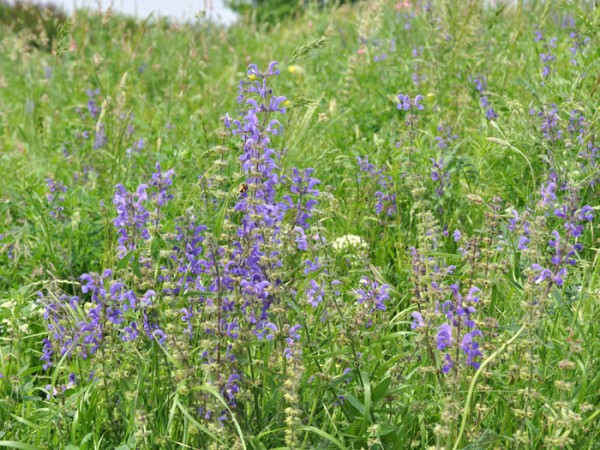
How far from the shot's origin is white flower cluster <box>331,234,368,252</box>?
349 cm

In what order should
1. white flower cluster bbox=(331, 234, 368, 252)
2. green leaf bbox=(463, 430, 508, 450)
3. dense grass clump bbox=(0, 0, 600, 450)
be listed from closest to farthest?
green leaf bbox=(463, 430, 508, 450), dense grass clump bbox=(0, 0, 600, 450), white flower cluster bbox=(331, 234, 368, 252)

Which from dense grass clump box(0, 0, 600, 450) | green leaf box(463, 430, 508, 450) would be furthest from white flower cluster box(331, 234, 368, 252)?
green leaf box(463, 430, 508, 450)

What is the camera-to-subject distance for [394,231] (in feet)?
12.7

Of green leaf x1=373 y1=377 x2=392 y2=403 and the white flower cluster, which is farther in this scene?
the white flower cluster

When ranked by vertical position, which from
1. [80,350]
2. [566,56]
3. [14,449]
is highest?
[566,56]

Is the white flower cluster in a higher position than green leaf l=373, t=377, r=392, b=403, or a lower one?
higher

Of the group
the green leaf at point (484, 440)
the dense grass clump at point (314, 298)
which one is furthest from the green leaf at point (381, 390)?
the green leaf at point (484, 440)

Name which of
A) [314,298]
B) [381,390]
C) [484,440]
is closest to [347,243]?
[314,298]

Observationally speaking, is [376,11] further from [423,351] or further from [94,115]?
[423,351]

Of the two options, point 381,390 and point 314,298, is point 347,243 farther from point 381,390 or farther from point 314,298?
point 381,390

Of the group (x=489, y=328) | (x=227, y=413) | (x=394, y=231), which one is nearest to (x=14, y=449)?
(x=227, y=413)

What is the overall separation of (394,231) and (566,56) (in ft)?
7.65

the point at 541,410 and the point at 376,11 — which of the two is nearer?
the point at 541,410

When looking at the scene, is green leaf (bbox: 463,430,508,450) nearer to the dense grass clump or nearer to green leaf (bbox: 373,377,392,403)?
the dense grass clump
